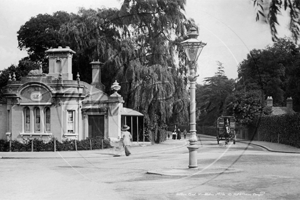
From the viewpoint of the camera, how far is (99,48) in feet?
127

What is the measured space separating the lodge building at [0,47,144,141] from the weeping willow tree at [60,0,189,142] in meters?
2.66

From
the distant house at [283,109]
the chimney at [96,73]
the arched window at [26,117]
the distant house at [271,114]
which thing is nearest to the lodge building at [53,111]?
the arched window at [26,117]

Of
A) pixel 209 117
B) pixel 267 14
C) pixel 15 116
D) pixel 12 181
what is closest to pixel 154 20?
pixel 15 116

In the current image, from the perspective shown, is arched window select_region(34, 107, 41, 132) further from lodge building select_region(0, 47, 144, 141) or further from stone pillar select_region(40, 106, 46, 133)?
A: stone pillar select_region(40, 106, 46, 133)

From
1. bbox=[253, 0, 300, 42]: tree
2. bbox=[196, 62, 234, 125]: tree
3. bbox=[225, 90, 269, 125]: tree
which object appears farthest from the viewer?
bbox=[225, 90, 269, 125]: tree

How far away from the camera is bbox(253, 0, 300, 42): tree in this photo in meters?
5.04

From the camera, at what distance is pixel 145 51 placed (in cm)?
3719

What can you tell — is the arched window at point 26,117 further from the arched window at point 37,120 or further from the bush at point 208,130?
the bush at point 208,130

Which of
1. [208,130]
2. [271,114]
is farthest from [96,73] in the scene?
[208,130]

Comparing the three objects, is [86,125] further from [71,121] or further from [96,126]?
[71,121]

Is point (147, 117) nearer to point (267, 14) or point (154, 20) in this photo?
point (154, 20)

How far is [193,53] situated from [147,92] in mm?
19530

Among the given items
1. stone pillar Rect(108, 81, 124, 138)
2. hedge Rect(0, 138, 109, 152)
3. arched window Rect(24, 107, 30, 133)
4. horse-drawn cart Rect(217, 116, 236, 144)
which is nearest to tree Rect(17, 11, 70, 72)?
arched window Rect(24, 107, 30, 133)

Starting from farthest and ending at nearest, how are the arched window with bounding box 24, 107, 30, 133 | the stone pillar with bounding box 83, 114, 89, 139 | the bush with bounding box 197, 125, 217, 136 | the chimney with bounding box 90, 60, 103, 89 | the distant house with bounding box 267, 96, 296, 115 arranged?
the bush with bounding box 197, 125, 217, 136 < the distant house with bounding box 267, 96, 296, 115 < the chimney with bounding box 90, 60, 103, 89 < the stone pillar with bounding box 83, 114, 89, 139 < the arched window with bounding box 24, 107, 30, 133
